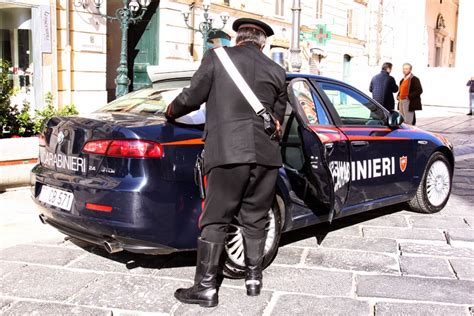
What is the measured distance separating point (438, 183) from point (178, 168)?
3549mm

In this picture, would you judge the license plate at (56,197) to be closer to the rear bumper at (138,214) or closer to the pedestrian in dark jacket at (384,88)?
the rear bumper at (138,214)

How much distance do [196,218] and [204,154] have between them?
19.1 inches

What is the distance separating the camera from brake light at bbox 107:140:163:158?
3.64 meters

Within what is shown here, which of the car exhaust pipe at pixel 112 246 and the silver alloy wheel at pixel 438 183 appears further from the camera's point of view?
Result: the silver alloy wheel at pixel 438 183

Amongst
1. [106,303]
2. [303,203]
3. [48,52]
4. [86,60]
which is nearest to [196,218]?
[106,303]

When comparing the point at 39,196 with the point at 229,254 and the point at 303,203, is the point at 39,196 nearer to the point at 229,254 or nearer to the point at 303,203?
the point at 229,254

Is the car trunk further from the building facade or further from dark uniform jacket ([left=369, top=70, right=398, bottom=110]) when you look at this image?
dark uniform jacket ([left=369, top=70, right=398, bottom=110])

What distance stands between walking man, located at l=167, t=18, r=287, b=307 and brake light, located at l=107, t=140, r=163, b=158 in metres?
0.25

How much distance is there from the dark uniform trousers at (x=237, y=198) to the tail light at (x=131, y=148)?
402 millimetres

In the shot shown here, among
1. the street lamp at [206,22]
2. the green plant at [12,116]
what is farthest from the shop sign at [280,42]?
the green plant at [12,116]

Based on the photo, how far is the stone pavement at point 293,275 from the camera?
357 cm

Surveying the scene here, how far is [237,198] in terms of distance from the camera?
3486 millimetres

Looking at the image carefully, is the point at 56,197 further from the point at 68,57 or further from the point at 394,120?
the point at 68,57

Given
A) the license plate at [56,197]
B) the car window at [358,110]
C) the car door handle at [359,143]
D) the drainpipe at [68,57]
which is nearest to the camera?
the license plate at [56,197]
